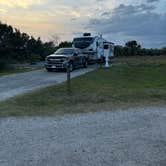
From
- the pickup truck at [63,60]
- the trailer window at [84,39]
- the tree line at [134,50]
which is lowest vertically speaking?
the tree line at [134,50]

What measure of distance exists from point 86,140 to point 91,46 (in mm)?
33894

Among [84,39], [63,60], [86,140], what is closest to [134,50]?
[84,39]

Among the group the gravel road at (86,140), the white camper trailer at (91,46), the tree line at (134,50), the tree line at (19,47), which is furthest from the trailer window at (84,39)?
the tree line at (134,50)

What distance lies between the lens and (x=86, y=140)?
948cm

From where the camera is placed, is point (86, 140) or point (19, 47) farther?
point (19, 47)

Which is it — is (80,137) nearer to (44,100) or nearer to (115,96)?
(44,100)

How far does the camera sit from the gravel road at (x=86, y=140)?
26.2 feet

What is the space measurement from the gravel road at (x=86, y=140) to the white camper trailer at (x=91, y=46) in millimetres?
29896

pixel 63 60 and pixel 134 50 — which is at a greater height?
pixel 63 60

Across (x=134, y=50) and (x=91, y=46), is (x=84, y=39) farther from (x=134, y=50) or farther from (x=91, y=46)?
(x=134, y=50)

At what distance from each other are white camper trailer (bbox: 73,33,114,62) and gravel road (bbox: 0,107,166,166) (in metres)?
29.9

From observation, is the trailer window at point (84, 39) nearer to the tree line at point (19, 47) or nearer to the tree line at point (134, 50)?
the tree line at point (19, 47)

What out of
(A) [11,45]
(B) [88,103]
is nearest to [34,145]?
(B) [88,103]

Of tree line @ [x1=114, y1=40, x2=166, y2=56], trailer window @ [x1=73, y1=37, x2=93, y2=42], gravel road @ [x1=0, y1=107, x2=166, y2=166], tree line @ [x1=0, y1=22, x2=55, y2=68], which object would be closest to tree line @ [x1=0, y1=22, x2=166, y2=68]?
tree line @ [x1=0, y1=22, x2=55, y2=68]
